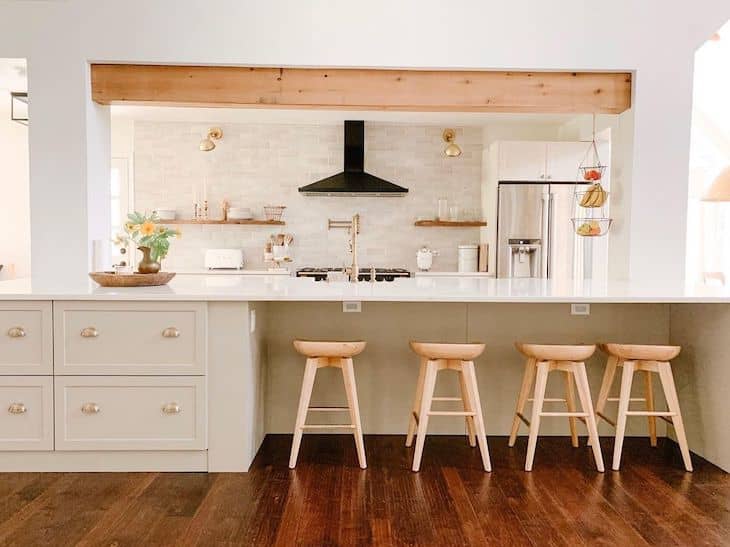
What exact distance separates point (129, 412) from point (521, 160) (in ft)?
15.8

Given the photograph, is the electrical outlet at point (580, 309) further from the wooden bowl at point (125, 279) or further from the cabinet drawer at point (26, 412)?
the cabinet drawer at point (26, 412)

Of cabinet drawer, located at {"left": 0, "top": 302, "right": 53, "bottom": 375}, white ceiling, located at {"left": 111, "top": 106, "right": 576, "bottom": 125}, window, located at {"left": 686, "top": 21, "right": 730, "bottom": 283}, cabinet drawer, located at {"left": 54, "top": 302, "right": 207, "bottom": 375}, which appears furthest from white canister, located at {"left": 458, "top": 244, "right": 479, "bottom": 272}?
cabinet drawer, located at {"left": 0, "top": 302, "right": 53, "bottom": 375}

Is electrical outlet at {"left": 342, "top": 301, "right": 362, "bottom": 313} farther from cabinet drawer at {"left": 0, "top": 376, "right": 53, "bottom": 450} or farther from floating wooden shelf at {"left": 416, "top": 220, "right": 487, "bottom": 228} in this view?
floating wooden shelf at {"left": 416, "top": 220, "right": 487, "bottom": 228}

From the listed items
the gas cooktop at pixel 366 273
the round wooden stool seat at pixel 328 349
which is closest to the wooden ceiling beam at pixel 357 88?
the round wooden stool seat at pixel 328 349

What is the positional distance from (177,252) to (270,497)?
4.85 meters

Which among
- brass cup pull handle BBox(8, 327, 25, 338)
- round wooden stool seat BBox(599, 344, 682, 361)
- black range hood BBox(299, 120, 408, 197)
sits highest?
black range hood BBox(299, 120, 408, 197)

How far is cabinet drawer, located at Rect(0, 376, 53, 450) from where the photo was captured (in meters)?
3.19

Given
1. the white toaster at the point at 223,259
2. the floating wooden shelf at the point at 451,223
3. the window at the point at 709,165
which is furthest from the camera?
the floating wooden shelf at the point at 451,223

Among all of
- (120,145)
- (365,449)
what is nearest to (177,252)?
(120,145)

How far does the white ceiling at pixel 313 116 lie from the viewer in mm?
6652

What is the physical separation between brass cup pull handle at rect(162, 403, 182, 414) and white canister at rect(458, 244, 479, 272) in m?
4.47

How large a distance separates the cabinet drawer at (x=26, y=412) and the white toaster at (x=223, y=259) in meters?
3.87

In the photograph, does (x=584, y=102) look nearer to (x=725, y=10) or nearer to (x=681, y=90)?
(x=681, y=90)

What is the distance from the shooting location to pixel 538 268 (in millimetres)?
6719
